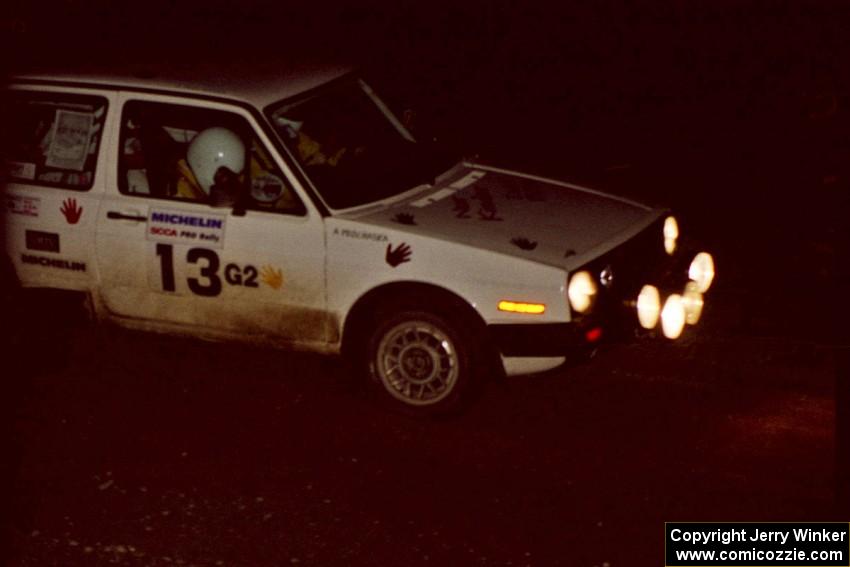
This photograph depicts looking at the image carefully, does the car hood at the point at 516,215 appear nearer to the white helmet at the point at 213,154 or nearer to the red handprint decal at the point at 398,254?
the red handprint decal at the point at 398,254

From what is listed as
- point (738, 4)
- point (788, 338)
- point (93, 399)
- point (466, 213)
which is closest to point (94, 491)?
point (93, 399)

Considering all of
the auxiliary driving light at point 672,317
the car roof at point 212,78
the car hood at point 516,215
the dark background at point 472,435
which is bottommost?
the dark background at point 472,435

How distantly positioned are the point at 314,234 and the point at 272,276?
32 cm

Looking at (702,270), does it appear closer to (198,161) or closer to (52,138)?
(198,161)

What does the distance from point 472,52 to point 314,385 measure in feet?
28.6

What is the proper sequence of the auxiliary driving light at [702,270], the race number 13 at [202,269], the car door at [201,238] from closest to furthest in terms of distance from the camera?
the car door at [201,238] → the race number 13 at [202,269] → the auxiliary driving light at [702,270]

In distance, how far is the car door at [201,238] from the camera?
7.16m

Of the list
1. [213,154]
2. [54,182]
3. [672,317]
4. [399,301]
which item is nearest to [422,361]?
[399,301]

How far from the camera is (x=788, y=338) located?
805 centimetres

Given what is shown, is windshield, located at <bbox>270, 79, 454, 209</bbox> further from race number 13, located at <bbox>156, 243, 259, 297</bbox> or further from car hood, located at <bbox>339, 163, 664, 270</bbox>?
race number 13, located at <bbox>156, 243, 259, 297</bbox>

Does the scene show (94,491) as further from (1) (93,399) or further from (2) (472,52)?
→ (2) (472,52)

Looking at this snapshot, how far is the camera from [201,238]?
727cm

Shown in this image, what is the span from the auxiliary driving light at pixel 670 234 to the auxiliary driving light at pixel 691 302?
0.37 meters

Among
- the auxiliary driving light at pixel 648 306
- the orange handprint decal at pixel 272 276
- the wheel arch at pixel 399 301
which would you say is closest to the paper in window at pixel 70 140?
the orange handprint decal at pixel 272 276
